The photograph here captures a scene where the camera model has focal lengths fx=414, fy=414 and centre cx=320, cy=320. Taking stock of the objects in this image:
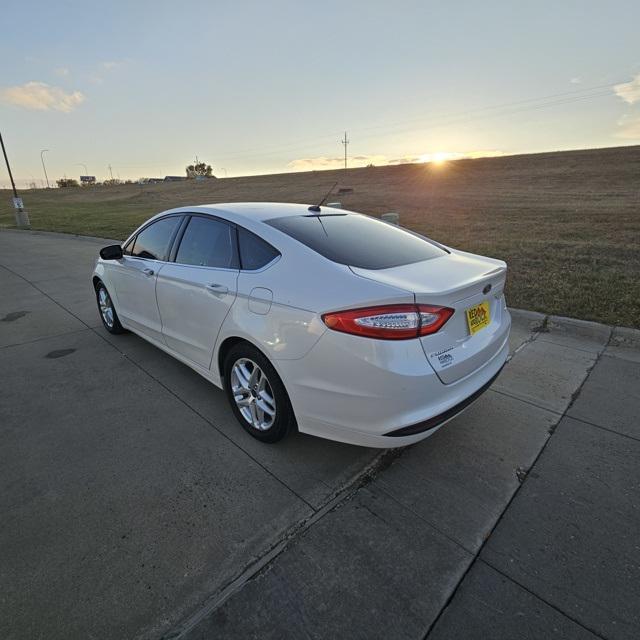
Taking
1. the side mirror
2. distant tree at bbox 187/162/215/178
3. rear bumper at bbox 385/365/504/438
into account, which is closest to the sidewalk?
rear bumper at bbox 385/365/504/438

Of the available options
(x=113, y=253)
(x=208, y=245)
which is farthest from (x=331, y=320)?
(x=113, y=253)

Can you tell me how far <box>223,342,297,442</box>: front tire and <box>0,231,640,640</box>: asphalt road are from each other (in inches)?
6.0

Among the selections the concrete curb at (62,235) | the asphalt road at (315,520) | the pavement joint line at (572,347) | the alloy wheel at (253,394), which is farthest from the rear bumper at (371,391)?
the concrete curb at (62,235)

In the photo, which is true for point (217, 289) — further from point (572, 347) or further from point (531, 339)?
point (572, 347)

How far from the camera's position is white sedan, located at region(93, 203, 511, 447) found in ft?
6.84

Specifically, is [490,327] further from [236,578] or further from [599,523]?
[236,578]

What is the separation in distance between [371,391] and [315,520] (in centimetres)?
76

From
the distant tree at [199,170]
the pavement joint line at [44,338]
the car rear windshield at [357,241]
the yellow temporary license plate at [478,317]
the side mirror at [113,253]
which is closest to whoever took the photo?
the yellow temporary license plate at [478,317]

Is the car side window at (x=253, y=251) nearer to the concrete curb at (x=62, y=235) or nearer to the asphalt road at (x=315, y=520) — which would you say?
the asphalt road at (x=315, y=520)

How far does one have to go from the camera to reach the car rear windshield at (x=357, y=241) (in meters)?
2.53

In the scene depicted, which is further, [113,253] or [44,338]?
[44,338]

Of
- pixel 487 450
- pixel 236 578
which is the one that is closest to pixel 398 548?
pixel 236 578

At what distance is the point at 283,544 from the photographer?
6.74ft

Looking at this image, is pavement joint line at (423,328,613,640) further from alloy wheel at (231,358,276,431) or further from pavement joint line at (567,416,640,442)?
alloy wheel at (231,358,276,431)
